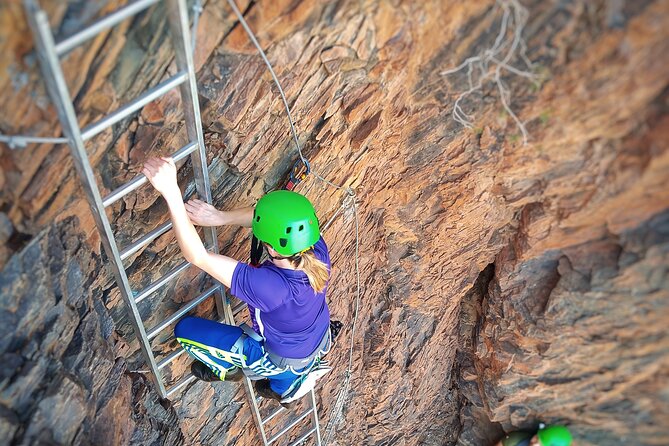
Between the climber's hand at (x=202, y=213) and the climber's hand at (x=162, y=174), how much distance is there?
1.62 feet

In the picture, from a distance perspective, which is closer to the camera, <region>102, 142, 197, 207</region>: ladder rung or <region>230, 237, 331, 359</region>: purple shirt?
<region>102, 142, 197, 207</region>: ladder rung

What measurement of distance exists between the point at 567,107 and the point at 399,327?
346cm

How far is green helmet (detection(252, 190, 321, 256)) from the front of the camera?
3838 mm

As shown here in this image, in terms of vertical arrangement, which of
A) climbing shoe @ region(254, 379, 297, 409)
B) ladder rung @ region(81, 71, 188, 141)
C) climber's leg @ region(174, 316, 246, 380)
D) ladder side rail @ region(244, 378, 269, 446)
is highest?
ladder rung @ region(81, 71, 188, 141)

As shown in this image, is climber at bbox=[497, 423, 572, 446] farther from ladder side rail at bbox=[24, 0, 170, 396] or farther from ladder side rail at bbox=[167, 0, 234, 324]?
ladder side rail at bbox=[24, 0, 170, 396]

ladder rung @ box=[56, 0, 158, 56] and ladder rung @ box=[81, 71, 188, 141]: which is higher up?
ladder rung @ box=[56, 0, 158, 56]

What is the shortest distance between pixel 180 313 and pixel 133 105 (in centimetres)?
201

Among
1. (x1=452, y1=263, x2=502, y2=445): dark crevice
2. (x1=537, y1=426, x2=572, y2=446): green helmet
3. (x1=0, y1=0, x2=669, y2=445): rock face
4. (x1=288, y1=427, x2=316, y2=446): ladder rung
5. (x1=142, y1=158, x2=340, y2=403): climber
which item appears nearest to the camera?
(x1=0, y1=0, x2=669, y2=445): rock face

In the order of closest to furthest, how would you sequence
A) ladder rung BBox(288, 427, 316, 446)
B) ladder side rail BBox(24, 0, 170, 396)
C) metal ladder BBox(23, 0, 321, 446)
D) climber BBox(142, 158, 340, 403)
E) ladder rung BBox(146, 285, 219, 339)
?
1. ladder side rail BBox(24, 0, 170, 396)
2. metal ladder BBox(23, 0, 321, 446)
3. climber BBox(142, 158, 340, 403)
4. ladder rung BBox(146, 285, 219, 339)
5. ladder rung BBox(288, 427, 316, 446)

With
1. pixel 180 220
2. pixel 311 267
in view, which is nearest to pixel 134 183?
pixel 180 220

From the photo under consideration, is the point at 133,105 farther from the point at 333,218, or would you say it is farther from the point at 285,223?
the point at 333,218

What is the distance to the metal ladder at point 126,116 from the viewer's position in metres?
2.81

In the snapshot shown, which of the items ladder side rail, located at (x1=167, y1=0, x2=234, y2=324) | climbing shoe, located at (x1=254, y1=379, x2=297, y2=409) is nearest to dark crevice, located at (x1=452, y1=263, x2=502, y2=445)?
climbing shoe, located at (x1=254, y1=379, x2=297, y2=409)

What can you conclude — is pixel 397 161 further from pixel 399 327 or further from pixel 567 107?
pixel 399 327
